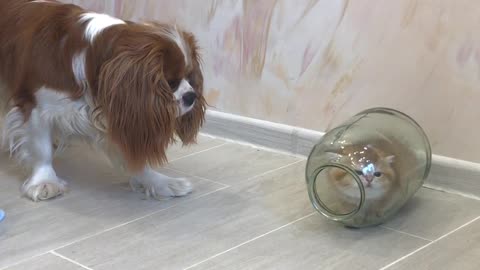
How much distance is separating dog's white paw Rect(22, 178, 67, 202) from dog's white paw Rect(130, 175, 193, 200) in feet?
0.75

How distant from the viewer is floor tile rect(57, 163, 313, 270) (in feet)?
5.09

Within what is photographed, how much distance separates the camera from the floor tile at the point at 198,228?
1553 mm

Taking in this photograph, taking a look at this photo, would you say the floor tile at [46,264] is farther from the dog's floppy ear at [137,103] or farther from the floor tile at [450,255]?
the floor tile at [450,255]

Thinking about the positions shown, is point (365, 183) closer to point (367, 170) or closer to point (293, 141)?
point (367, 170)

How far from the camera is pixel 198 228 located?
1714 mm

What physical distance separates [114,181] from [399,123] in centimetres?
86

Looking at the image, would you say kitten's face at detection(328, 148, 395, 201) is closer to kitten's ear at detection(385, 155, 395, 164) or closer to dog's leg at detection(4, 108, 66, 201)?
kitten's ear at detection(385, 155, 395, 164)

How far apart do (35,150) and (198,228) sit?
60cm

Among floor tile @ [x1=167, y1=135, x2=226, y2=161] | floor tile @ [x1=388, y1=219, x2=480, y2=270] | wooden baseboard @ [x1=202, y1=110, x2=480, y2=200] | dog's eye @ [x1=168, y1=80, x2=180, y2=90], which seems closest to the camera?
floor tile @ [x1=388, y1=219, x2=480, y2=270]

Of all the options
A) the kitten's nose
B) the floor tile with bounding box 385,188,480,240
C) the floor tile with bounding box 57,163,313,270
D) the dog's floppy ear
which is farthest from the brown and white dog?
the floor tile with bounding box 385,188,480,240

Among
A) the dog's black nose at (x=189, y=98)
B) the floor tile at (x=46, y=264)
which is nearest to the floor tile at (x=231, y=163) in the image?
the dog's black nose at (x=189, y=98)

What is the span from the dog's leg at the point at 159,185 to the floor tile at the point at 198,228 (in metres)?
0.08

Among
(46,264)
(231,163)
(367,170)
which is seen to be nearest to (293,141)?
(231,163)

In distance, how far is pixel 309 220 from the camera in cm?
175
